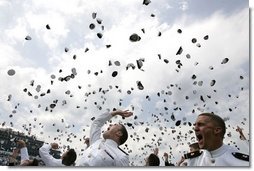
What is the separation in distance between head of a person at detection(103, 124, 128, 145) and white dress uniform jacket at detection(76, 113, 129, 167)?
0.16 feet

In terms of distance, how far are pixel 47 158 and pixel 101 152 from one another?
0.62 metres

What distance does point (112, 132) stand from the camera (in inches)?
138

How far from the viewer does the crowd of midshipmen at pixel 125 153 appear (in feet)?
10.6

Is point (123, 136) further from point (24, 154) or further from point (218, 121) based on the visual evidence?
point (24, 154)

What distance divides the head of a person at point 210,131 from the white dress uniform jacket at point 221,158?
50 millimetres

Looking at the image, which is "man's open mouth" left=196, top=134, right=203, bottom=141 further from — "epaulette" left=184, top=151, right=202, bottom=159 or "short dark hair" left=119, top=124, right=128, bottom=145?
"short dark hair" left=119, top=124, right=128, bottom=145

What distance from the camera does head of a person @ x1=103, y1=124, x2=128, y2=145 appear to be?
137 inches

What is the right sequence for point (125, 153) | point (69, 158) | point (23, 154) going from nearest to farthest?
point (125, 153)
point (69, 158)
point (23, 154)

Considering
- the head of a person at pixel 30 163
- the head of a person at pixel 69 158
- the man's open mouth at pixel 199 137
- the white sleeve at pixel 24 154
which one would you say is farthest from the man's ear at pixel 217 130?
the white sleeve at pixel 24 154

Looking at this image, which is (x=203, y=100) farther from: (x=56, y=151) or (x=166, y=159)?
(x=56, y=151)

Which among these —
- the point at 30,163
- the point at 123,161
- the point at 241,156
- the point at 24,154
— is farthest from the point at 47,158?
the point at 241,156

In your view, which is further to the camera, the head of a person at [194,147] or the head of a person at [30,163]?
the head of a person at [30,163]

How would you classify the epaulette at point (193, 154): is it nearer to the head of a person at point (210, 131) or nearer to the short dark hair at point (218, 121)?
the head of a person at point (210, 131)

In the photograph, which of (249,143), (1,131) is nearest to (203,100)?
(249,143)
